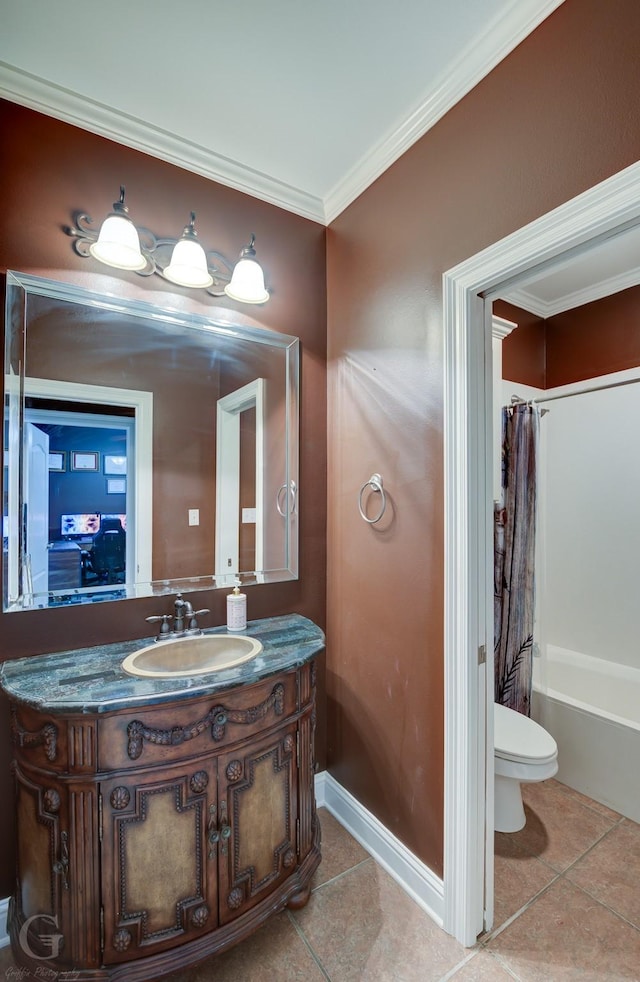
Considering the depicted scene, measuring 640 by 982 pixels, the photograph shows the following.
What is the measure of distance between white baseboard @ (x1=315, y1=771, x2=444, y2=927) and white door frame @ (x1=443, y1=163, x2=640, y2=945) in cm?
7

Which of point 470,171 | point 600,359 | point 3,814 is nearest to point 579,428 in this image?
point 600,359

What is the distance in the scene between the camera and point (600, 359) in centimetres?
260

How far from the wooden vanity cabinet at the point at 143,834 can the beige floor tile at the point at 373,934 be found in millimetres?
231

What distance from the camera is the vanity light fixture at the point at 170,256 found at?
57.1 inches

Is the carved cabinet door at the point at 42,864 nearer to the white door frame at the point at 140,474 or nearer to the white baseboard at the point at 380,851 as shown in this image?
the white baseboard at the point at 380,851

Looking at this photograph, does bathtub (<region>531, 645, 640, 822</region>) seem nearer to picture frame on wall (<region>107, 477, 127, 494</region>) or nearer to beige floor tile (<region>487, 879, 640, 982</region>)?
beige floor tile (<region>487, 879, 640, 982</region>)

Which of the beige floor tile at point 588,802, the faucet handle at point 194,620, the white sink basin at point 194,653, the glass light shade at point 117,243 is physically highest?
the glass light shade at point 117,243

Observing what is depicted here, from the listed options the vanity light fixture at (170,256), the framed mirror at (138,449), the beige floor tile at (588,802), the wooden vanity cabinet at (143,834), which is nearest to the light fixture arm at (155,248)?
the vanity light fixture at (170,256)

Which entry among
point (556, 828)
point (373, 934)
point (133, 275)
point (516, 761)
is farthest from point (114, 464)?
point (556, 828)

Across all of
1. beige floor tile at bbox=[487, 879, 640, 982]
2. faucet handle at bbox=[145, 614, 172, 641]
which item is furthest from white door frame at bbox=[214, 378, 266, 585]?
beige floor tile at bbox=[487, 879, 640, 982]

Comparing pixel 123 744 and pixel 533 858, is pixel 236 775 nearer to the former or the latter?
pixel 123 744

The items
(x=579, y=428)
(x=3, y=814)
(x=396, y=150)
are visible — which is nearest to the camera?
(x=3, y=814)

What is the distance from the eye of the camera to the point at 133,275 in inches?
62.4

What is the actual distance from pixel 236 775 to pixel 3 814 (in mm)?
772
